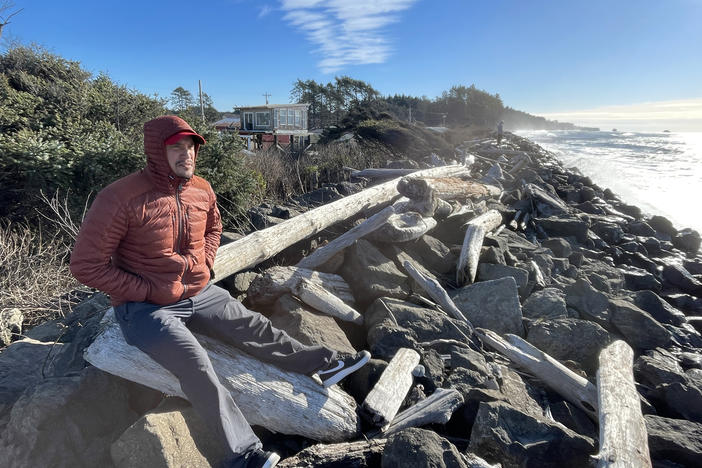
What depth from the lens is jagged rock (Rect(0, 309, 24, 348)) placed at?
12.5 ft

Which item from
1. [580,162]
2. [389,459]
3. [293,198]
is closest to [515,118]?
[580,162]

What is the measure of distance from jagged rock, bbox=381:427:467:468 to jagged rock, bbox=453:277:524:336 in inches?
91.8

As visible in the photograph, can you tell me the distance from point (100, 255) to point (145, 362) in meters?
0.78

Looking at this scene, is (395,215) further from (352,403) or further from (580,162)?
(580,162)

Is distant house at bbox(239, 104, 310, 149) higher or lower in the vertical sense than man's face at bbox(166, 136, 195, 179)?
higher

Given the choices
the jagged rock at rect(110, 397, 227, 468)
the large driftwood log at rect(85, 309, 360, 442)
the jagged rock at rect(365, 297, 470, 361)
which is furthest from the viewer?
the jagged rock at rect(365, 297, 470, 361)

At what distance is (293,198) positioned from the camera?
1005 centimetres

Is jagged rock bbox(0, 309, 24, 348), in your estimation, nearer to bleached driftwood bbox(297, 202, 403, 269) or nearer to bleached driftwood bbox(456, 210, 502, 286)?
bleached driftwood bbox(297, 202, 403, 269)

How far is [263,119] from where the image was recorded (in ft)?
116

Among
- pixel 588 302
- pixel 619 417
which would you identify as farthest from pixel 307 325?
pixel 588 302

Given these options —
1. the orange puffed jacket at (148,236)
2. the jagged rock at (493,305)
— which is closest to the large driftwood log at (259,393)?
the orange puffed jacket at (148,236)

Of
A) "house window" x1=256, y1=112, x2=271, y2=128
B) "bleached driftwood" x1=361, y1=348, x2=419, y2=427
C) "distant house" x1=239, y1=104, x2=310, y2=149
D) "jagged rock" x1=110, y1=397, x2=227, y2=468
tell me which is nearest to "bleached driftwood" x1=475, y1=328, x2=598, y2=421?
"bleached driftwood" x1=361, y1=348, x2=419, y2=427

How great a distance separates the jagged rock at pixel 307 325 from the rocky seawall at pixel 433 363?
17 millimetres

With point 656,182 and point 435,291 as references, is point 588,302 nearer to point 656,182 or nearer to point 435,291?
point 435,291
